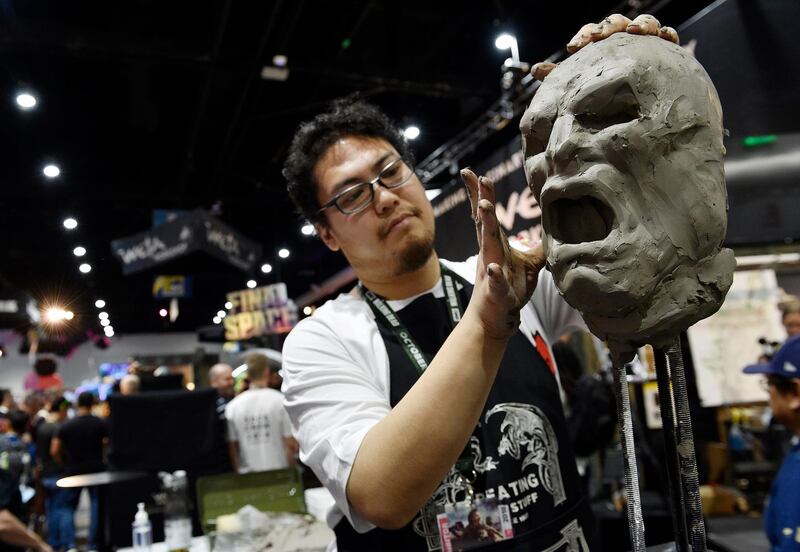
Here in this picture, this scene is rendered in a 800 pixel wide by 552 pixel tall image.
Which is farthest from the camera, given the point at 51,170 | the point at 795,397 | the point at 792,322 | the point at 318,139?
the point at 51,170

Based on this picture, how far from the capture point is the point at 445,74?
5.06 m

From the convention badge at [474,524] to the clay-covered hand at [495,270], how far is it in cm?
35

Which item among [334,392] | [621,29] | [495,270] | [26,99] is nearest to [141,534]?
[334,392]

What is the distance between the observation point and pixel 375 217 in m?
1.14

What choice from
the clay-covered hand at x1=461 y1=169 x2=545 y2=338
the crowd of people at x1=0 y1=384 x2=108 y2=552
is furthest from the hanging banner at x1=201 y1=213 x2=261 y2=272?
the clay-covered hand at x1=461 y1=169 x2=545 y2=338

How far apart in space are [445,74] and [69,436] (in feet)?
14.3

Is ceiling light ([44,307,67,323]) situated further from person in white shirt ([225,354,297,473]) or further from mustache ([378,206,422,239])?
mustache ([378,206,422,239])

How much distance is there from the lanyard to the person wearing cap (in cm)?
119

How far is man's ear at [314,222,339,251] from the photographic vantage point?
1.31 metres

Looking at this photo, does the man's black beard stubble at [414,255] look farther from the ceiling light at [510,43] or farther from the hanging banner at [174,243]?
the hanging banner at [174,243]

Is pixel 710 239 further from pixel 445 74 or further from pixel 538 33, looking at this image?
pixel 445 74

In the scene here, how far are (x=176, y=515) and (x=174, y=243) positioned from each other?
3.01 m

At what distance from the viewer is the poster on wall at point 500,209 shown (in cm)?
236

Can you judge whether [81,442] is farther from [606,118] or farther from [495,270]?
[606,118]
